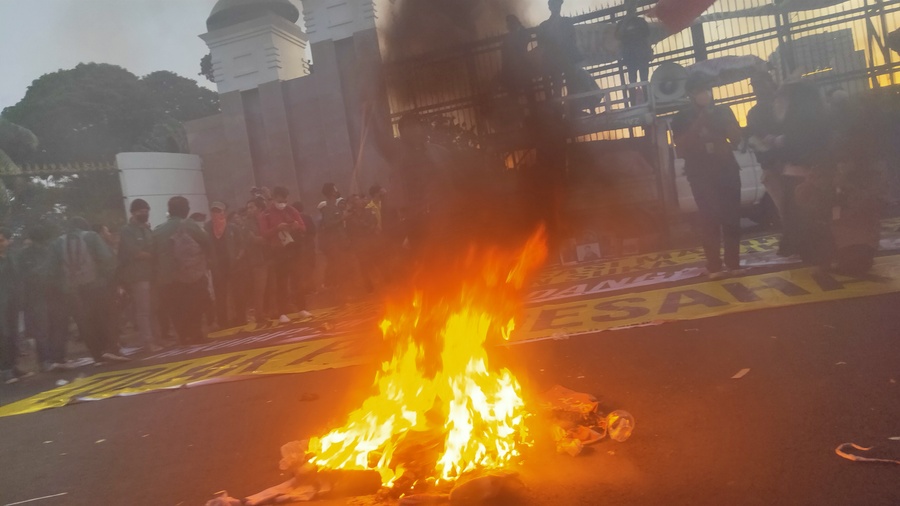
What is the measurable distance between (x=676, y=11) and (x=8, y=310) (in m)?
7.96

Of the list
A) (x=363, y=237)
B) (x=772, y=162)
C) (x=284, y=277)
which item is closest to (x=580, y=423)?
(x=772, y=162)

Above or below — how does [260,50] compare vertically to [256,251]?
above

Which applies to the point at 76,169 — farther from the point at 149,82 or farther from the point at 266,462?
the point at 266,462

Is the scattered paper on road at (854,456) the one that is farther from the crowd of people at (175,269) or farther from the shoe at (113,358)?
the shoe at (113,358)

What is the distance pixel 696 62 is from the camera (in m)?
10.7

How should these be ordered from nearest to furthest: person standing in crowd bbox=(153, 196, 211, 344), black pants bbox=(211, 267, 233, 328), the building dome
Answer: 1. the building dome
2. person standing in crowd bbox=(153, 196, 211, 344)
3. black pants bbox=(211, 267, 233, 328)

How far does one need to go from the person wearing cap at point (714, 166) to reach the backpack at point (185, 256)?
19.0 ft

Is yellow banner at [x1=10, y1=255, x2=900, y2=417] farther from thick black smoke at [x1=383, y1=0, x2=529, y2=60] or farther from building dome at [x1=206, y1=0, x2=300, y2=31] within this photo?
building dome at [x1=206, y1=0, x2=300, y2=31]

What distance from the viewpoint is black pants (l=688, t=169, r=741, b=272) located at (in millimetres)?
7461

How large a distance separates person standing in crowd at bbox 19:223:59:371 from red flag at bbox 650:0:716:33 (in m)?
7.05

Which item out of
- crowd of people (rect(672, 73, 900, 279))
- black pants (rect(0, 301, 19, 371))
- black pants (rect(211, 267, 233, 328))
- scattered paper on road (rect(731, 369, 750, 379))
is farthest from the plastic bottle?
black pants (rect(0, 301, 19, 371))

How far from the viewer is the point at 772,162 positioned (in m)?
7.72

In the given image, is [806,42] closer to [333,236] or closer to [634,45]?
[634,45]

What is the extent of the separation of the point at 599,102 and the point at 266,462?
349 centimetres
